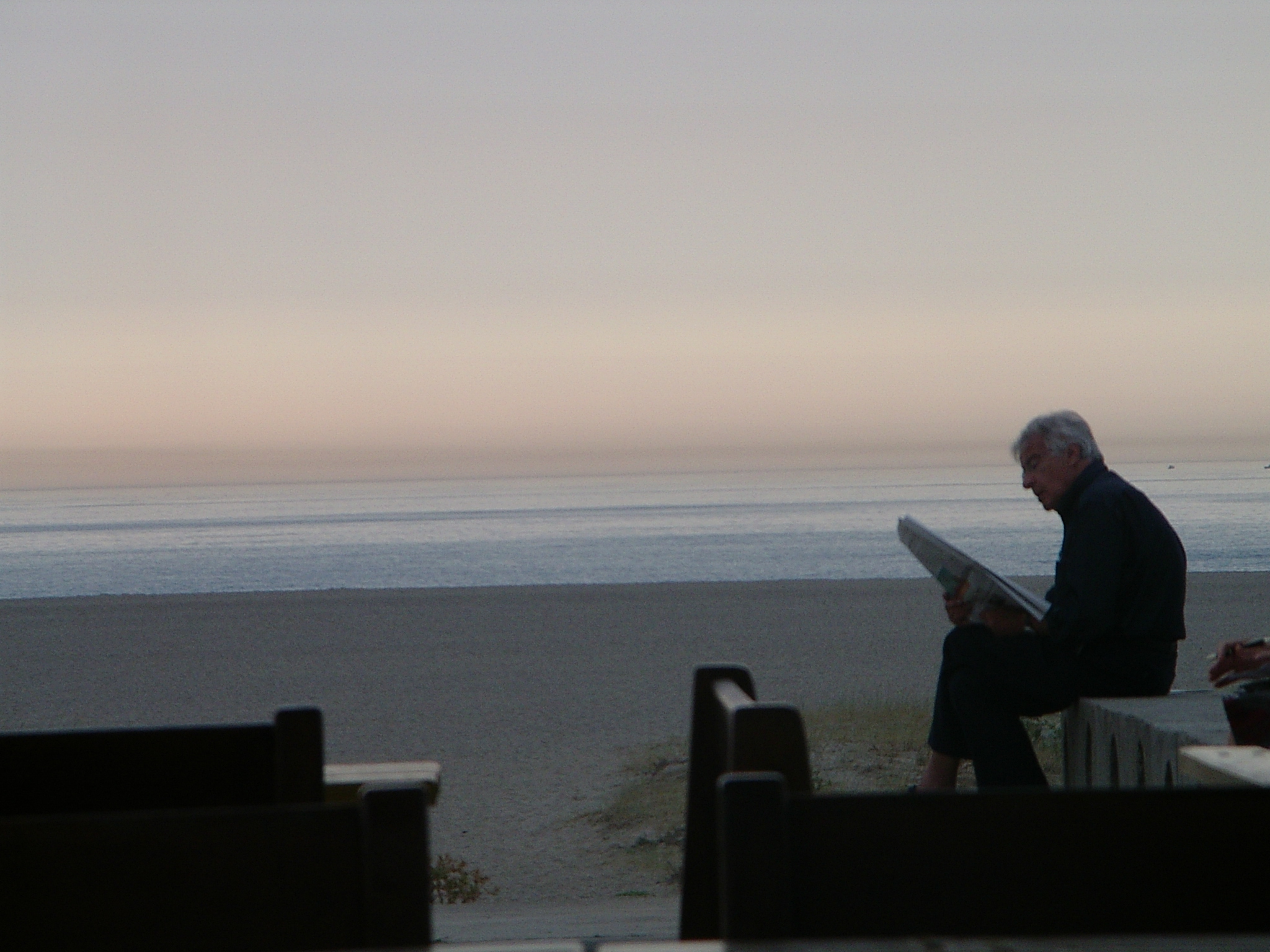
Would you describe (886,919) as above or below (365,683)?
above

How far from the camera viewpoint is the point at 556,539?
44406mm

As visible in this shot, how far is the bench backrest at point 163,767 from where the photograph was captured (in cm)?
155

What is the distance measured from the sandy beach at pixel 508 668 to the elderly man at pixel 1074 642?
1.62 metres

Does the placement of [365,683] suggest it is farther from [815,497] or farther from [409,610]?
[815,497]

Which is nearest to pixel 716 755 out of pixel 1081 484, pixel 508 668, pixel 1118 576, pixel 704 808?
pixel 704 808

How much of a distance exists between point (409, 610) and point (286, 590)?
19.1ft

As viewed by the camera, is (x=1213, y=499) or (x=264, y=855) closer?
(x=264, y=855)

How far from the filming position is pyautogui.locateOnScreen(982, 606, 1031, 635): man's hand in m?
4.15

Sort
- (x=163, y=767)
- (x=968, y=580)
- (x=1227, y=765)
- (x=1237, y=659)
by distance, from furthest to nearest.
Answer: (x=968, y=580) → (x=1237, y=659) → (x=1227, y=765) → (x=163, y=767)

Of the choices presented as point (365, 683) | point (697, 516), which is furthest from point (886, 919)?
point (697, 516)

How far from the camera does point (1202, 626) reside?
1530cm

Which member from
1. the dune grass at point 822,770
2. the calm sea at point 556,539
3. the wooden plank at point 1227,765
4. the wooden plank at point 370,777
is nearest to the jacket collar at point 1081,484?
the dune grass at point 822,770

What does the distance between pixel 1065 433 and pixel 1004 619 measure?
69cm

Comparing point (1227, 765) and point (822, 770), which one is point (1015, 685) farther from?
point (822, 770)
